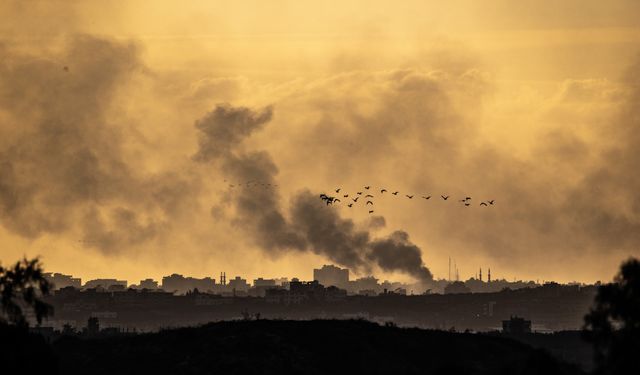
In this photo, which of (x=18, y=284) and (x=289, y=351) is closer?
(x=18, y=284)

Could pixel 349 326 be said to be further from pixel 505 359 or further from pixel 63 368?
pixel 63 368

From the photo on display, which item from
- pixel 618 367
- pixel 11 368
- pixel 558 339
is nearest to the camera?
pixel 618 367

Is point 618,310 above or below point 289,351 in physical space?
above

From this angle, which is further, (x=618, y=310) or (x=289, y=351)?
(x=289, y=351)

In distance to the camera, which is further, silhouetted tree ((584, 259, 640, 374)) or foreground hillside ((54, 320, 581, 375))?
foreground hillside ((54, 320, 581, 375))

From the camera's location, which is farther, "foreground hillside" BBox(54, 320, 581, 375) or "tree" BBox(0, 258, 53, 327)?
"foreground hillside" BBox(54, 320, 581, 375)

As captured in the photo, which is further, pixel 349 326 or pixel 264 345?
pixel 349 326

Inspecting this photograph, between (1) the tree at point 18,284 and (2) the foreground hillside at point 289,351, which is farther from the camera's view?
(2) the foreground hillside at point 289,351

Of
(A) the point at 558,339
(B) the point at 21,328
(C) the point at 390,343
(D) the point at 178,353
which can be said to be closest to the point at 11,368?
(B) the point at 21,328
